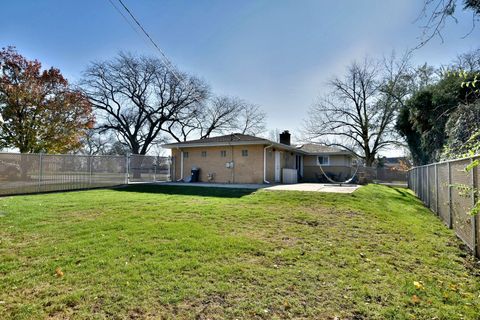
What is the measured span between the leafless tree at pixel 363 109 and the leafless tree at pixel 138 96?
14194 millimetres

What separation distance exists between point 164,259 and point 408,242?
4.40 meters

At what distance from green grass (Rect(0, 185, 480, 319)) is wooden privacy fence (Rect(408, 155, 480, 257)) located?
33cm

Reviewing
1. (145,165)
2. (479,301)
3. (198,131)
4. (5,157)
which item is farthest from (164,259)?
(198,131)

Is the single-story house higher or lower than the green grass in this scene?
higher

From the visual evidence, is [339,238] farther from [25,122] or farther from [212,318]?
[25,122]

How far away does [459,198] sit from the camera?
569 centimetres

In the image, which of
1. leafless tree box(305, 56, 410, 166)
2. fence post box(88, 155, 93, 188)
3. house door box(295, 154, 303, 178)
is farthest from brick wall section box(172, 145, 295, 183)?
leafless tree box(305, 56, 410, 166)

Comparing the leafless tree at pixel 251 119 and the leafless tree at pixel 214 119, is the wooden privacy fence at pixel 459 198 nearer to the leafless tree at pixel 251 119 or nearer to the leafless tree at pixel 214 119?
the leafless tree at pixel 214 119

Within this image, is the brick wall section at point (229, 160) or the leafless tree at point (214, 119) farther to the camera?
the leafless tree at point (214, 119)

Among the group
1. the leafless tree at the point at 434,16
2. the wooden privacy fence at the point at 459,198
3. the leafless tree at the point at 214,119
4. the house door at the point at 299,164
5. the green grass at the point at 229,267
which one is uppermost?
the leafless tree at the point at 214,119

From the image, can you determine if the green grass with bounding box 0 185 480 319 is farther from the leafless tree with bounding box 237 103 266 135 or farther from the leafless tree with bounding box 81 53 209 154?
the leafless tree with bounding box 237 103 266 135

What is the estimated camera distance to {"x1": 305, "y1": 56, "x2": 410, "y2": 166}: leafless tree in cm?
2630

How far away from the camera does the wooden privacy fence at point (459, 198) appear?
15.1 feet

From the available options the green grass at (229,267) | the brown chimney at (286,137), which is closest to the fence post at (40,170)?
the green grass at (229,267)
